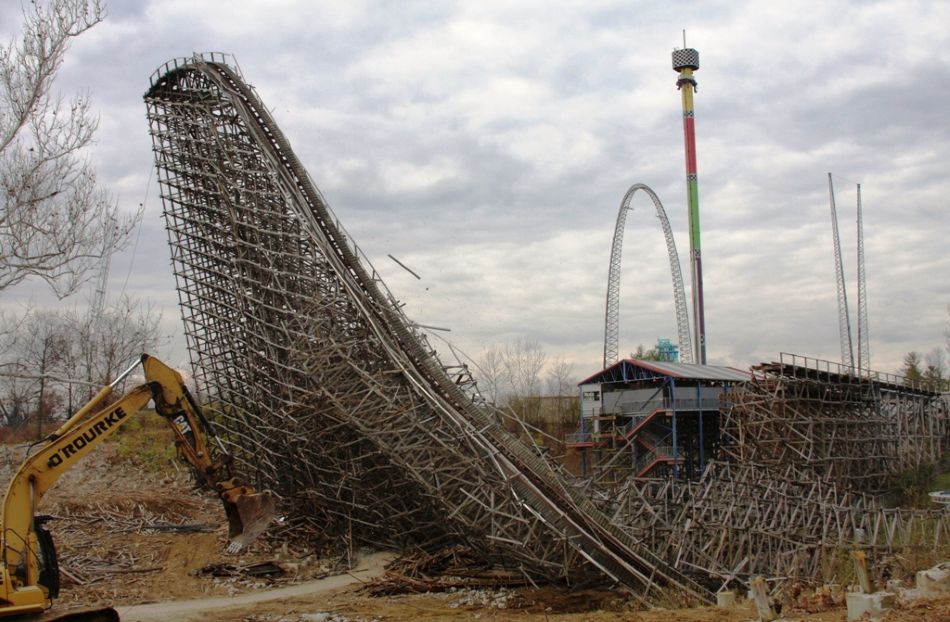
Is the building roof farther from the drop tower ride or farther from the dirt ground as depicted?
the dirt ground

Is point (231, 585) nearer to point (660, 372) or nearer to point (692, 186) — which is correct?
point (660, 372)

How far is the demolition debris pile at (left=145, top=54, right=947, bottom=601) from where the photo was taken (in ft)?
56.8

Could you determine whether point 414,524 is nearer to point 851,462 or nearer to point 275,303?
point 275,303

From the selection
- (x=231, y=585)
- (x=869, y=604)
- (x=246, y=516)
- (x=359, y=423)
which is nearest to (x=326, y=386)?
(x=359, y=423)

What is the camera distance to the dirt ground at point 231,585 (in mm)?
14578

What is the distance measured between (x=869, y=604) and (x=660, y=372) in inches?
1026

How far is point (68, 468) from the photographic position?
34.7ft

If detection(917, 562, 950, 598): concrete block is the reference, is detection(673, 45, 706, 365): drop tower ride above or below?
above

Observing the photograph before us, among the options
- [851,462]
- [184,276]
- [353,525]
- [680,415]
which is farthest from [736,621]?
[680,415]

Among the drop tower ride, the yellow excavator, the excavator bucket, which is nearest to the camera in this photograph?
the yellow excavator

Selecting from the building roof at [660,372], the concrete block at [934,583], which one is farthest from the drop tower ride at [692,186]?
the concrete block at [934,583]

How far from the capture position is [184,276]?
2277 centimetres

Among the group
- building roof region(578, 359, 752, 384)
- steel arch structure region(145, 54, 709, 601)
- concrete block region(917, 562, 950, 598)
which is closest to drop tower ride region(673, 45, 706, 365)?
building roof region(578, 359, 752, 384)

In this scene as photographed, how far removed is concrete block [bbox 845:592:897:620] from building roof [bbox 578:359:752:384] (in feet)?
81.5
